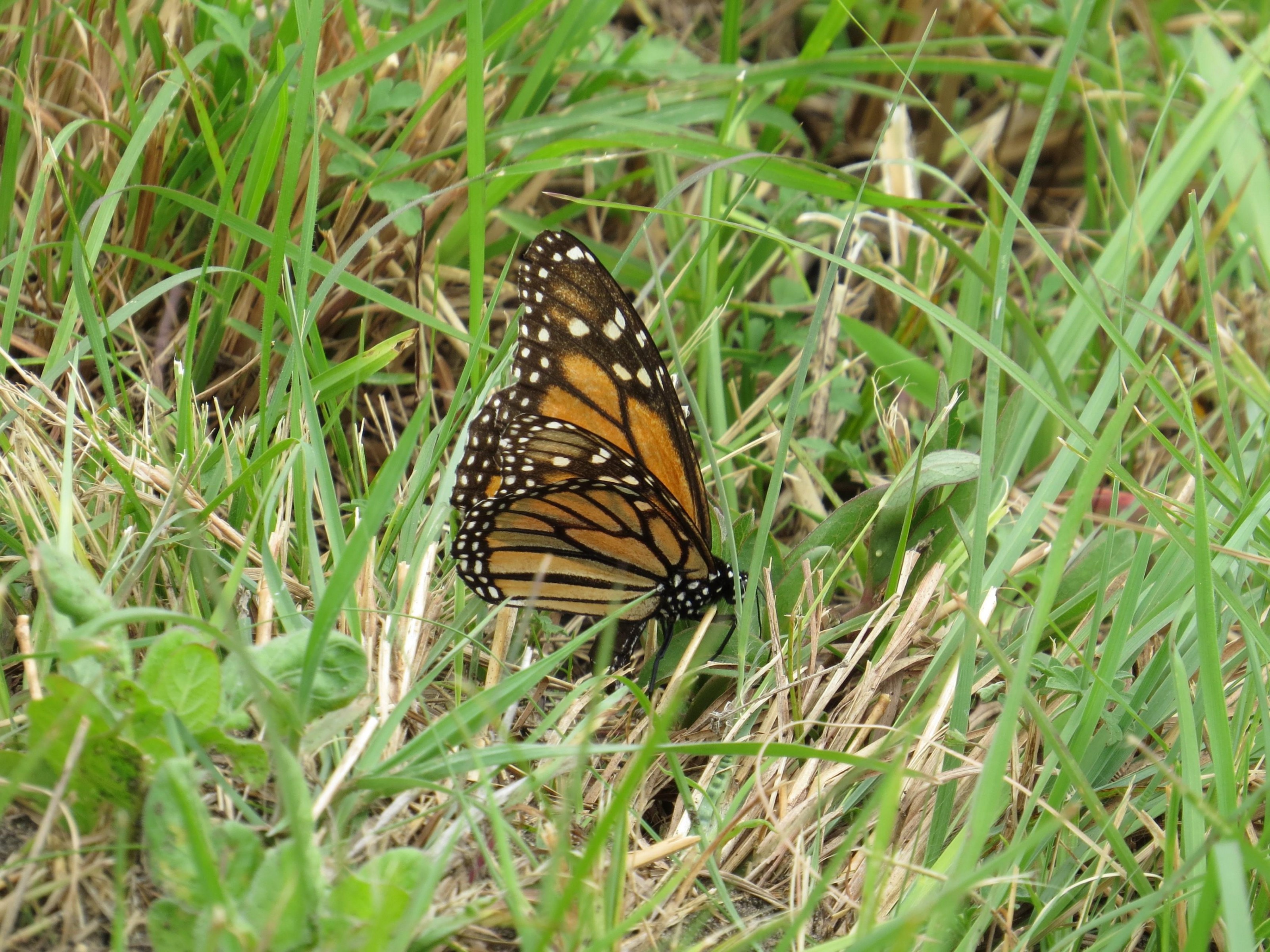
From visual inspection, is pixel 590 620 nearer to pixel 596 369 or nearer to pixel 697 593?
pixel 697 593

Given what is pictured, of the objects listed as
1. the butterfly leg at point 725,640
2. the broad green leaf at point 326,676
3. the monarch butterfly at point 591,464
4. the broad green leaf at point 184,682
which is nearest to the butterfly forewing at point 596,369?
the monarch butterfly at point 591,464

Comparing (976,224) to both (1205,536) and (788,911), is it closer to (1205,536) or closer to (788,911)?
(1205,536)

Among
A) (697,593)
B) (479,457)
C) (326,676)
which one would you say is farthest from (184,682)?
(697,593)

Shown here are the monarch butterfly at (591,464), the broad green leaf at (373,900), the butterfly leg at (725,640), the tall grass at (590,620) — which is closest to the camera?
the broad green leaf at (373,900)

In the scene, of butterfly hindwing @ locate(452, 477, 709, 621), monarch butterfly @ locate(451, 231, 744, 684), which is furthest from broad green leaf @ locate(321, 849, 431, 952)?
monarch butterfly @ locate(451, 231, 744, 684)

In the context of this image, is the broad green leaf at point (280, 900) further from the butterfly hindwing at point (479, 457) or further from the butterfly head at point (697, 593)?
Answer: the butterfly head at point (697, 593)

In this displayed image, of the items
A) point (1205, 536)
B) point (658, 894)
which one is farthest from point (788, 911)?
point (1205, 536)
